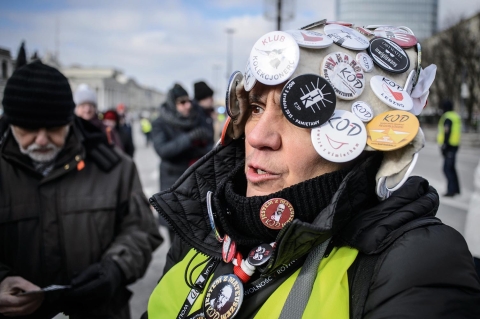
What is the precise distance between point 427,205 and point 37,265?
6.28 feet

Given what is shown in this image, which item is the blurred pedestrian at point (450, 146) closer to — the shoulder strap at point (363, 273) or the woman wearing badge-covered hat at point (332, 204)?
the woman wearing badge-covered hat at point (332, 204)

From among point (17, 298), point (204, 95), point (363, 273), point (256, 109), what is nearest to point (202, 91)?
point (204, 95)

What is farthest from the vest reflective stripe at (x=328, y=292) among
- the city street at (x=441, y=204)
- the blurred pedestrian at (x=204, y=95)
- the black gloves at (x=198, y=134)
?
the blurred pedestrian at (x=204, y=95)

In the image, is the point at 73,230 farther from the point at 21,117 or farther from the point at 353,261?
the point at 353,261

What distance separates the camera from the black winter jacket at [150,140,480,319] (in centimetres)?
104

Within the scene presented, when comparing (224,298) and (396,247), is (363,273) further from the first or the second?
(224,298)

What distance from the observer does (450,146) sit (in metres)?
8.95

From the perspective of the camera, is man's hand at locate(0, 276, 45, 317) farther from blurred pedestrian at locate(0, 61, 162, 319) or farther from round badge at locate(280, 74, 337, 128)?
round badge at locate(280, 74, 337, 128)

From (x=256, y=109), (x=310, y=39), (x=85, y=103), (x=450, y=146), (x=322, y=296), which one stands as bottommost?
(x=450, y=146)

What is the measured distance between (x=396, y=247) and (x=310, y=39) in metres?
0.69

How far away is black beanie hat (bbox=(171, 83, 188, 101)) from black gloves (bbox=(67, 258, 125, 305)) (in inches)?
122

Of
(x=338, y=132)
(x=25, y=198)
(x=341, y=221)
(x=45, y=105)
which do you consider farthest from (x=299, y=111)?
(x=25, y=198)

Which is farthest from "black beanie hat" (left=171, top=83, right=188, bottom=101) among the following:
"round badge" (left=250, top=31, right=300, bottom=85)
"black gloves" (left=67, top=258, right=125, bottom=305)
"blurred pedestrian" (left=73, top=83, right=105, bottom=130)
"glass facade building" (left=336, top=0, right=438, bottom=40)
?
"glass facade building" (left=336, top=0, right=438, bottom=40)

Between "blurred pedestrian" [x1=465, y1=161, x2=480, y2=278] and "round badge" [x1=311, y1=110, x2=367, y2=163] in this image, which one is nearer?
"round badge" [x1=311, y1=110, x2=367, y2=163]
